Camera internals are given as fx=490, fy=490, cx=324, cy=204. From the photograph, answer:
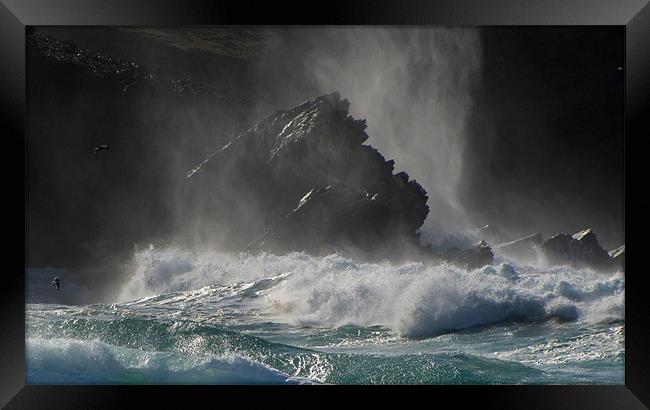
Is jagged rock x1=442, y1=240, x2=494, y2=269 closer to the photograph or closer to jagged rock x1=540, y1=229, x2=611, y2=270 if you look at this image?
the photograph

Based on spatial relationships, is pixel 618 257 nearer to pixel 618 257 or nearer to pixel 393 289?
pixel 618 257

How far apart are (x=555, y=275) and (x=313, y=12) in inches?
107

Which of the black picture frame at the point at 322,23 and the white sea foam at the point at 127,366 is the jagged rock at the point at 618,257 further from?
the white sea foam at the point at 127,366

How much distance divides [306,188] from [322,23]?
1.24 m

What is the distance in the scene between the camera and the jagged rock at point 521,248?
150 inches

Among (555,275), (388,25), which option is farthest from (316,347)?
(388,25)

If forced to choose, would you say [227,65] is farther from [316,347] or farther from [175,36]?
[316,347]

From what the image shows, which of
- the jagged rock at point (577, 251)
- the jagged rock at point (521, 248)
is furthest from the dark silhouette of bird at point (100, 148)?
the jagged rock at point (577, 251)

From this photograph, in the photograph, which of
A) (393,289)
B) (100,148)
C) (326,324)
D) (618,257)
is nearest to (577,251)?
(618,257)

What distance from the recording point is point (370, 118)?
384 cm

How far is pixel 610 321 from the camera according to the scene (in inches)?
148

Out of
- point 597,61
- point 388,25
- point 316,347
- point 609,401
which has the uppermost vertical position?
point 388,25

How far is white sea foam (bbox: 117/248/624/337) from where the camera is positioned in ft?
12.3

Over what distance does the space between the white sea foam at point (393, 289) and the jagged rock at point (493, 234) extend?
0.68 feet
